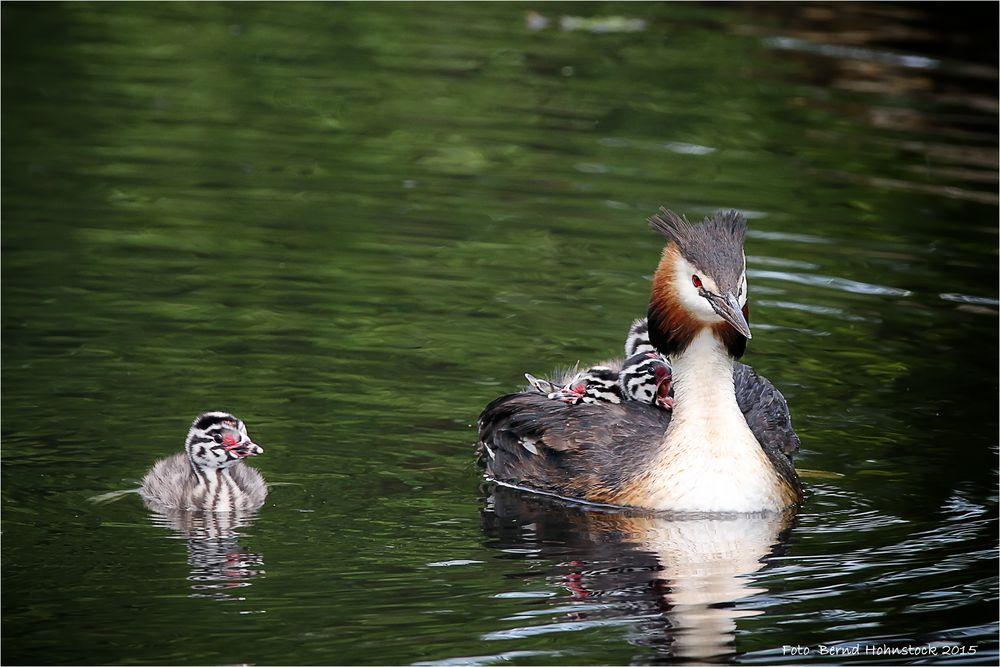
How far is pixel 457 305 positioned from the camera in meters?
12.1

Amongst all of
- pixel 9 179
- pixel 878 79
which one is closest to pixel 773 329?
pixel 9 179

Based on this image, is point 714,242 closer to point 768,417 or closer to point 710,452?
point 710,452

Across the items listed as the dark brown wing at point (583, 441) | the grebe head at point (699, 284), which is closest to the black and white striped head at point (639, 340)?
the dark brown wing at point (583, 441)

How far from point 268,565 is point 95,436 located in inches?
82.5

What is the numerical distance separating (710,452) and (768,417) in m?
0.99

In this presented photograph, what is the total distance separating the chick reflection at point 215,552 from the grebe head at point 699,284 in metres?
2.41

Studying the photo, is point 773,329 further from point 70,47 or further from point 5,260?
point 70,47

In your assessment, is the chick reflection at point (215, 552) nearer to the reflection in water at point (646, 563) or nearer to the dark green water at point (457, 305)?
the dark green water at point (457, 305)

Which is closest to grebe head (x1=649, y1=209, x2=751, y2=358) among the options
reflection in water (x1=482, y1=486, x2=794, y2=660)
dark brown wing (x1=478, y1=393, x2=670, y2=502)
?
dark brown wing (x1=478, y1=393, x2=670, y2=502)

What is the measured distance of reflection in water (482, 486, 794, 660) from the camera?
24.9 feet

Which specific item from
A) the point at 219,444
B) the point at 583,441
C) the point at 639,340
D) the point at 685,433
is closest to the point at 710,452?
the point at 685,433

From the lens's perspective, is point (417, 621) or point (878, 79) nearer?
point (417, 621)

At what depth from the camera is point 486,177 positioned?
15164 millimetres

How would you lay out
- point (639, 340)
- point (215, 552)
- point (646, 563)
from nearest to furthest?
point (215, 552)
point (646, 563)
point (639, 340)
